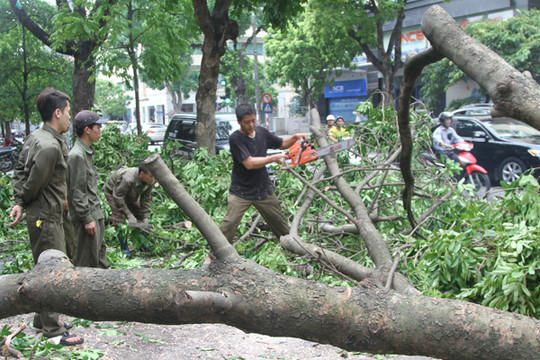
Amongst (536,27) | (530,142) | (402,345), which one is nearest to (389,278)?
(402,345)

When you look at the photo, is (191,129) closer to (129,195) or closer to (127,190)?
(129,195)

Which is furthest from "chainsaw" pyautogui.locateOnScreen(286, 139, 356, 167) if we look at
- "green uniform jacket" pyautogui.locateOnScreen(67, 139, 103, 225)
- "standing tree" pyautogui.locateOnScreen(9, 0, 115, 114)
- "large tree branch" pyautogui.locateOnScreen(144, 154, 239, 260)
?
"standing tree" pyautogui.locateOnScreen(9, 0, 115, 114)

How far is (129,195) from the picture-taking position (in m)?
6.21

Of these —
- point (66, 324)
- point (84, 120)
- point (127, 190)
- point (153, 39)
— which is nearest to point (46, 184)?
point (84, 120)

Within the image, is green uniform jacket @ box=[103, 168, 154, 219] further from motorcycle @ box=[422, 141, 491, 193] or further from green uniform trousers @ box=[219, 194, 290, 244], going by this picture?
motorcycle @ box=[422, 141, 491, 193]

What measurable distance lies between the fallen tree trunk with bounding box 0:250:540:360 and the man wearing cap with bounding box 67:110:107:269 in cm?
226

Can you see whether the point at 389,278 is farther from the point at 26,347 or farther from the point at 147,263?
the point at 147,263

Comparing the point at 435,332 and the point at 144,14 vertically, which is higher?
the point at 144,14

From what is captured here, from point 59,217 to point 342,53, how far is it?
66.3 ft

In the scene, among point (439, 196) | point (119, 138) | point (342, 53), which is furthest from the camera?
point (342, 53)

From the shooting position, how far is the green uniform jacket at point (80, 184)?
13.5 ft

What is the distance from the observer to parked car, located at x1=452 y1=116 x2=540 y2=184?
1099 centimetres

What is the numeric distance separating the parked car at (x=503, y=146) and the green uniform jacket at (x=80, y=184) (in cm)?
918

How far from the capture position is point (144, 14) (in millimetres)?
11406
